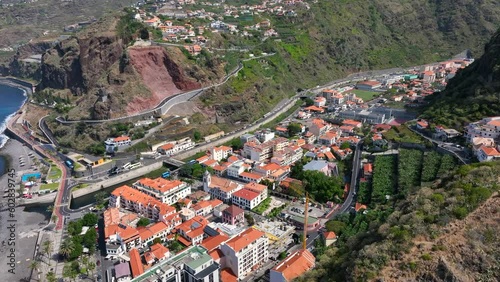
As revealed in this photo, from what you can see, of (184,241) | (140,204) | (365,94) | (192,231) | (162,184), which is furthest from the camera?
(365,94)

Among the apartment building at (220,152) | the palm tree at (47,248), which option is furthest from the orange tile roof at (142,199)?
the apartment building at (220,152)

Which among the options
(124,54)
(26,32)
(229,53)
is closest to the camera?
(124,54)

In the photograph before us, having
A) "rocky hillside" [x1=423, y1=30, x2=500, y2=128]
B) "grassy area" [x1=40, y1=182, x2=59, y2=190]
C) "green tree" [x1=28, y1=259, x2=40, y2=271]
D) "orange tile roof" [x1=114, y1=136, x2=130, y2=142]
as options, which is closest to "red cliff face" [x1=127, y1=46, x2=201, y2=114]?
"orange tile roof" [x1=114, y1=136, x2=130, y2=142]

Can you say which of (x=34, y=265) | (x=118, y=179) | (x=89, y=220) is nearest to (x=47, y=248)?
(x=34, y=265)

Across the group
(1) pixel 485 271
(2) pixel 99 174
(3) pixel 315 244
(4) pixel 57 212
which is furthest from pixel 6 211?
(1) pixel 485 271

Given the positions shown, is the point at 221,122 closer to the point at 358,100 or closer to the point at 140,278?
the point at 358,100

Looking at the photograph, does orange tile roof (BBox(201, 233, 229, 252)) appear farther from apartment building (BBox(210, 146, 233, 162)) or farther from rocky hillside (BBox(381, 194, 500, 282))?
apartment building (BBox(210, 146, 233, 162))

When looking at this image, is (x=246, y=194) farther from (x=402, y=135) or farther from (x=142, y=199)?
(x=402, y=135)
